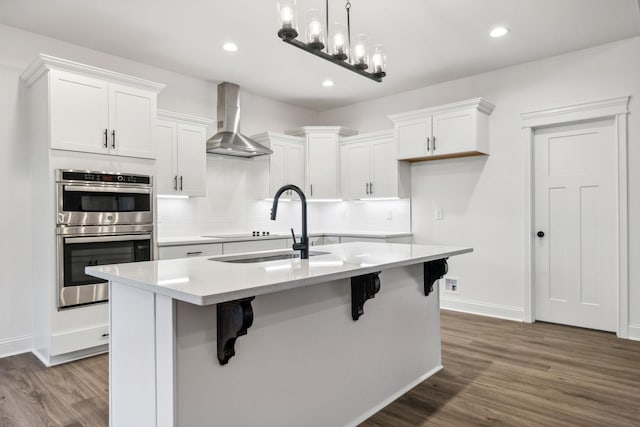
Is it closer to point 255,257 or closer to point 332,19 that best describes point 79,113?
point 255,257

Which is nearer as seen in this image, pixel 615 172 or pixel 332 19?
pixel 332 19

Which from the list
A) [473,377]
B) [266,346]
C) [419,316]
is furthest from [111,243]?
[473,377]

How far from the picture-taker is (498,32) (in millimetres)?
3469

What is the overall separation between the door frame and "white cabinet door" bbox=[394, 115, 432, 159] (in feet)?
3.23

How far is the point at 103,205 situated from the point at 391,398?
2.63m

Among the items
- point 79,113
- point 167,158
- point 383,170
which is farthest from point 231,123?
point 383,170

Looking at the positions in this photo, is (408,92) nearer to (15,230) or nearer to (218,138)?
(218,138)

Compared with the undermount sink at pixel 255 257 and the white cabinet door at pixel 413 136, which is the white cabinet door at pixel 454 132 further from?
the undermount sink at pixel 255 257

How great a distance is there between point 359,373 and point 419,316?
0.72 metres

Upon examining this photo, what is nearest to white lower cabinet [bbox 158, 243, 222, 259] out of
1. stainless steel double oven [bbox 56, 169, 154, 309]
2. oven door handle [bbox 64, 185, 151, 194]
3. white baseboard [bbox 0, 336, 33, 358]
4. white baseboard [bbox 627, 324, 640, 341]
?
stainless steel double oven [bbox 56, 169, 154, 309]

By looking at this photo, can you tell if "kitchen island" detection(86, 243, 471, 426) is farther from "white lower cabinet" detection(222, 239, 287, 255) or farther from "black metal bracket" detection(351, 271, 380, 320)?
"white lower cabinet" detection(222, 239, 287, 255)

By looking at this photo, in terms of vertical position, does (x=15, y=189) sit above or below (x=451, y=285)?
above

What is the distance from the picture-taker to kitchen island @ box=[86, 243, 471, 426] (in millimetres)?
1482

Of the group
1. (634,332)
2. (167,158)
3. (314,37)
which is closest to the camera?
(314,37)
